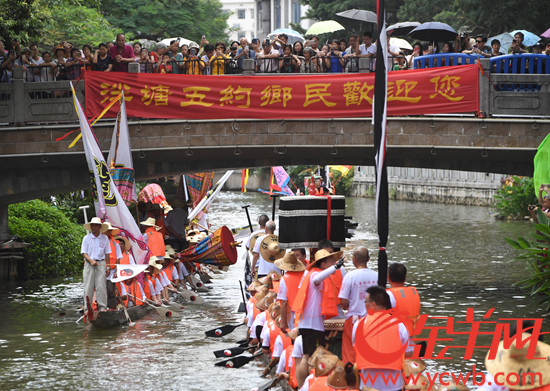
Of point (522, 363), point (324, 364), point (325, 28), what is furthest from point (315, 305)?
point (325, 28)

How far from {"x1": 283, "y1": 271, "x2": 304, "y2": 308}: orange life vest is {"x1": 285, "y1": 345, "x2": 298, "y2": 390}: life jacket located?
690mm

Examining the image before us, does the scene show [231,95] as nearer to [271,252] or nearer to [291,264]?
[271,252]

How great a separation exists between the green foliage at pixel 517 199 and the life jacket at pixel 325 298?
96.5ft

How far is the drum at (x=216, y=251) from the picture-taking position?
60.1 ft

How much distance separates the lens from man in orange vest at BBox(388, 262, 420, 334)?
7.66 m

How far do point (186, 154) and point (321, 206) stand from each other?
8.88 m

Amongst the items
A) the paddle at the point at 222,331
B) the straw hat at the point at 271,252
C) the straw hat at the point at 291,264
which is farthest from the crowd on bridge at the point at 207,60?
the straw hat at the point at 291,264

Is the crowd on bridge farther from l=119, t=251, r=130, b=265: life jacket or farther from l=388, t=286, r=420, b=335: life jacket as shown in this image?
l=388, t=286, r=420, b=335: life jacket

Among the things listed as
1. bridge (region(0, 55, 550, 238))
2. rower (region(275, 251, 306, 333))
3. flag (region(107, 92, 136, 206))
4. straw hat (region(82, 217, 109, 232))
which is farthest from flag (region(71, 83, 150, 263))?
rower (region(275, 251, 306, 333))

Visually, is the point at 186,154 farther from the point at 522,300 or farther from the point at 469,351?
the point at 469,351

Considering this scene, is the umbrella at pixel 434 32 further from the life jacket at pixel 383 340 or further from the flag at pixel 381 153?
the life jacket at pixel 383 340

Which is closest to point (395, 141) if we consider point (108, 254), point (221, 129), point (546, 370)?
point (221, 129)

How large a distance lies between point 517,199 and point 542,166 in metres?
23.1

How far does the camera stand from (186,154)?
60.0 ft
